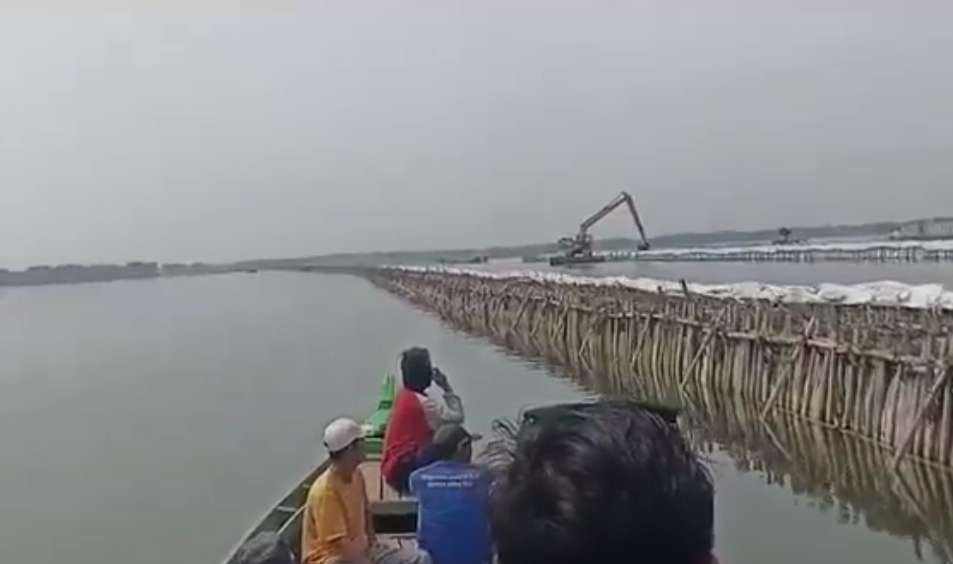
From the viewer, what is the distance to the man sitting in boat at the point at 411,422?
9.47 m

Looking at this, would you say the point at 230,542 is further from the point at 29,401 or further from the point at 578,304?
the point at 29,401

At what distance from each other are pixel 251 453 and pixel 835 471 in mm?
12910

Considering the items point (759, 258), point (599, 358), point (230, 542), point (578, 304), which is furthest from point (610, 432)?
point (759, 258)

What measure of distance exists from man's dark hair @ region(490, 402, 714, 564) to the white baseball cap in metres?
5.25

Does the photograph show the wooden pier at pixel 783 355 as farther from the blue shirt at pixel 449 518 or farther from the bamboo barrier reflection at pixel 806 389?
the blue shirt at pixel 449 518

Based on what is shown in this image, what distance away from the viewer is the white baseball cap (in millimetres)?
7246

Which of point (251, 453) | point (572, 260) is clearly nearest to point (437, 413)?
point (251, 453)

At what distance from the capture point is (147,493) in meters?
23.3

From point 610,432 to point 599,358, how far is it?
33684 millimetres

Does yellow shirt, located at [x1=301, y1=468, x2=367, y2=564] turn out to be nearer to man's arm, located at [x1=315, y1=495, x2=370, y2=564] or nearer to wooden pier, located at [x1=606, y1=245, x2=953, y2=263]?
man's arm, located at [x1=315, y1=495, x2=370, y2=564]

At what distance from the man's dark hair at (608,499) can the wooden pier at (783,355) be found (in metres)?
14.3

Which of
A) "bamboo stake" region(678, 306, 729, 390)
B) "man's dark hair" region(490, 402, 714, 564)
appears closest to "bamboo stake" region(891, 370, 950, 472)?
"bamboo stake" region(678, 306, 729, 390)

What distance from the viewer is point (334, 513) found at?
7.55 meters

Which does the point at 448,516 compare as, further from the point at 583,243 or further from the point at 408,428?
the point at 583,243
